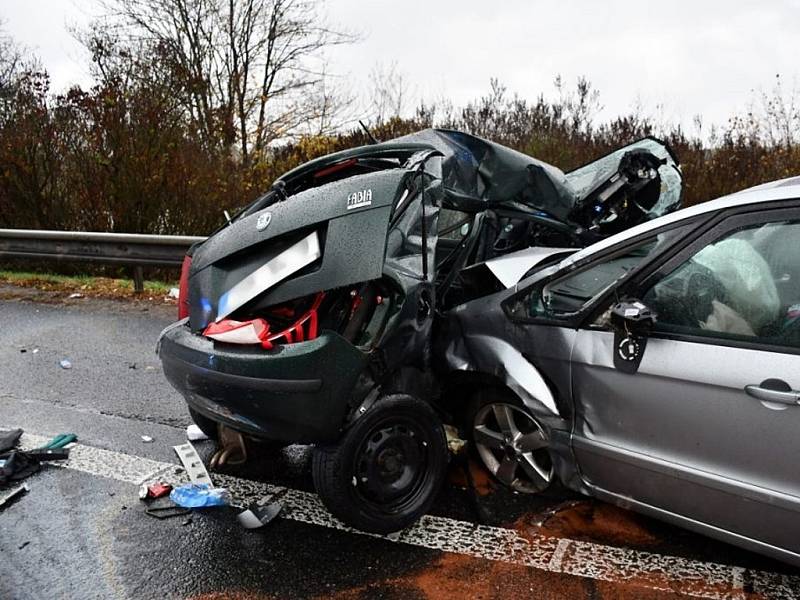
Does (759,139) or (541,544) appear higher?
(759,139)

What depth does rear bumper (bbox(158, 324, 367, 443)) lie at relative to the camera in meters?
2.87

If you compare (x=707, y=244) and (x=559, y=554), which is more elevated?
(x=707, y=244)

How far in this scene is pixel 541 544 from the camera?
9.84ft

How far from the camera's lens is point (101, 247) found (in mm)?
8203

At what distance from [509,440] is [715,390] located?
3.68 ft

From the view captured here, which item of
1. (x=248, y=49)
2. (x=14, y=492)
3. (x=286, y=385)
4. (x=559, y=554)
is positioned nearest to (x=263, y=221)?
(x=286, y=385)

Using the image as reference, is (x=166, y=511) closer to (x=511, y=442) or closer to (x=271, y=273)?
(x=271, y=273)

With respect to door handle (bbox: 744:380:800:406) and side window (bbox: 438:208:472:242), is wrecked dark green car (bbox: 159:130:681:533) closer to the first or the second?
side window (bbox: 438:208:472:242)

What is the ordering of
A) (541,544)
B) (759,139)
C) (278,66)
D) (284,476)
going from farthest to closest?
(278,66) < (759,139) < (284,476) < (541,544)

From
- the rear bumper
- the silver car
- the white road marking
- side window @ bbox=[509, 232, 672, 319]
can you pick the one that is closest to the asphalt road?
the white road marking

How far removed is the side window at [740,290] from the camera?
2438 millimetres

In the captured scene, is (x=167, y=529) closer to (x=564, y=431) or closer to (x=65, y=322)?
(x=564, y=431)

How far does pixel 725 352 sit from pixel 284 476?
7.40 feet

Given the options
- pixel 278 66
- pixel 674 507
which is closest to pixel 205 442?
pixel 674 507
